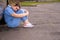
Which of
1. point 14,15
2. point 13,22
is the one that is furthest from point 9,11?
point 13,22

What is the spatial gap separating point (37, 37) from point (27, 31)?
76 centimetres

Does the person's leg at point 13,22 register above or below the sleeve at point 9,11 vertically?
below

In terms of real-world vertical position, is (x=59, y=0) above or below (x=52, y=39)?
below

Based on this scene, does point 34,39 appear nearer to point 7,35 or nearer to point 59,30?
point 7,35

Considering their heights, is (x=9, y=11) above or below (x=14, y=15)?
above

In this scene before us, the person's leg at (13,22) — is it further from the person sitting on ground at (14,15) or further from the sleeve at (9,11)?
the sleeve at (9,11)

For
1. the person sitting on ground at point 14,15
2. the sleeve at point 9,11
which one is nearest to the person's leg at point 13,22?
the person sitting on ground at point 14,15

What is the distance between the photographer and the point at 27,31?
749 centimetres

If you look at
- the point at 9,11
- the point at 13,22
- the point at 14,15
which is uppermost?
the point at 9,11

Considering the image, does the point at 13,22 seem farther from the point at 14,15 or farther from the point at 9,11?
the point at 9,11

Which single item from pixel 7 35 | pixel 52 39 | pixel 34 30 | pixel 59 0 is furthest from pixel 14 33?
pixel 59 0

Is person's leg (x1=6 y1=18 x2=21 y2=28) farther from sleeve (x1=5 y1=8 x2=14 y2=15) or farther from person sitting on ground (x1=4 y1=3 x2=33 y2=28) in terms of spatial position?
sleeve (x1=5 y1=8 x2=14 y2=15)

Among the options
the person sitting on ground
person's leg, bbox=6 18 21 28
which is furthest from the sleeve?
person's leg, bbox=6 18 21 28

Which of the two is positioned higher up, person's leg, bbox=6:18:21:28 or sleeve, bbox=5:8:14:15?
sleeve, bbox=5:8:14:15
